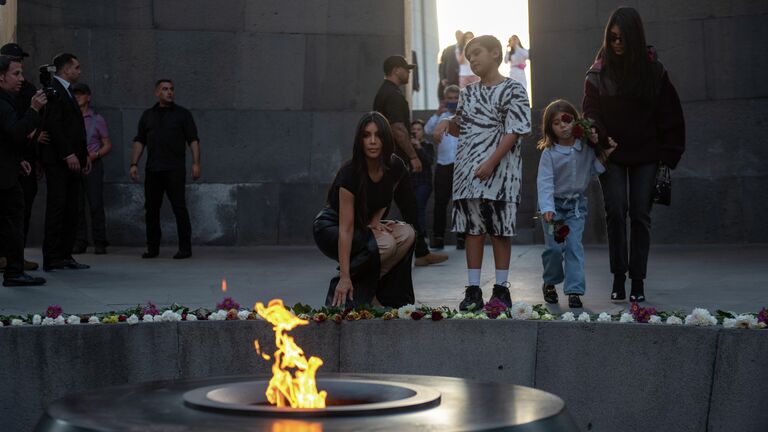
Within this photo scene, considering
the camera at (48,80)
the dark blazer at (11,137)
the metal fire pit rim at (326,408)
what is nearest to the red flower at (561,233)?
the metal fire pit rim at (326,408)

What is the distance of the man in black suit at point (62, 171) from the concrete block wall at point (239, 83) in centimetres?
297

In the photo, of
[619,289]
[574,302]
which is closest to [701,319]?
[574,302]

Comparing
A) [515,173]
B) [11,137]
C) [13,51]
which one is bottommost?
[515,173]

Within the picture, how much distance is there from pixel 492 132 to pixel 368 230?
102 cm

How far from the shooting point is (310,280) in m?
10.5

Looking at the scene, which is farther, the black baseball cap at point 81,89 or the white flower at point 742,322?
the black baseball cap at point 81,89

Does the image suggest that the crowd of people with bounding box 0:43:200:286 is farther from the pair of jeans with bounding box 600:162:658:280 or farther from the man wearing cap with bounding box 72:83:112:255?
the pair of jeans with bounding box 600:162:658:280

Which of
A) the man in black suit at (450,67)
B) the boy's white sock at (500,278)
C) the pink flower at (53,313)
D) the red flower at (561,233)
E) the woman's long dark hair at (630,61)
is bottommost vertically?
the pink flower at (53,313)

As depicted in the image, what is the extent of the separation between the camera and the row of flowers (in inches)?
133

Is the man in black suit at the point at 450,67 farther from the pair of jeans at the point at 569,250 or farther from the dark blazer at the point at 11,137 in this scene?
the pair of jeans at the point at 569,250

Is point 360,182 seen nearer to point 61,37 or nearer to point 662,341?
point 662,341

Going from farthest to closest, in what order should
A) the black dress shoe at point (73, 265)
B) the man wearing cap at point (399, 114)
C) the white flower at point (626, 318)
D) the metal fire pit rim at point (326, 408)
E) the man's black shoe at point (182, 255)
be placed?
the man's black shoe at point (182, 255) < the man wearing cap at point (399, 114) < the black dress shoe at point (73, 265) < the white flower at point (626, 318) < the metal fire pit rim at point (326, 408)

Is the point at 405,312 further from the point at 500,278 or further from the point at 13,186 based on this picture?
the point at 13,186

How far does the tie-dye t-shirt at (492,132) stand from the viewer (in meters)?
7.96
